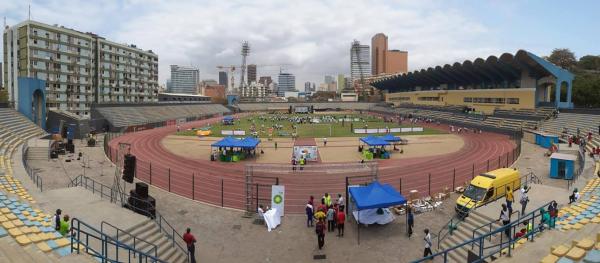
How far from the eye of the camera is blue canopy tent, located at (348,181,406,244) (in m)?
15.2

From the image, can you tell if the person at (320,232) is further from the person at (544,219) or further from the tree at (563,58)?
the tree at (563,58)

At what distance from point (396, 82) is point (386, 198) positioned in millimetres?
110312

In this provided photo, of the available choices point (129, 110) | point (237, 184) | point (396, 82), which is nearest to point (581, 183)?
point (237, 184)

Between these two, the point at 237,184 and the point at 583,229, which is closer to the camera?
the point at 583,229

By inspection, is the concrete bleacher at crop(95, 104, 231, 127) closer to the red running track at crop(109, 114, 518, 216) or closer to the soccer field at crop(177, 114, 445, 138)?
the soccer field at crop(177, 114, 445, 138)

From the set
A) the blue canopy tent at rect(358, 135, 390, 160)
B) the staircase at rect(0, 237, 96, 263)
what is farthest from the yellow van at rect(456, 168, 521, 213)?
the staircase at rect(0, 237, 96, 263)

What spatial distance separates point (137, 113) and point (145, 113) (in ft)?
10.9

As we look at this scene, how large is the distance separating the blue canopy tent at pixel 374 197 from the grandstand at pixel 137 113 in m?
51.7

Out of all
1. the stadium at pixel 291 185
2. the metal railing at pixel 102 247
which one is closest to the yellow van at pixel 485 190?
the stadium at pixel 291 185

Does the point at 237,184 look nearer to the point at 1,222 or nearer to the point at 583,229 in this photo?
the point at 1,222

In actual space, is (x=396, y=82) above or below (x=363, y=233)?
above

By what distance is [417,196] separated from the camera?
66.5 feet

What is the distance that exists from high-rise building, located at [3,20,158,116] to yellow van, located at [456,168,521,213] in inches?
2849

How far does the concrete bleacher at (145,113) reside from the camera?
61.5 metres
